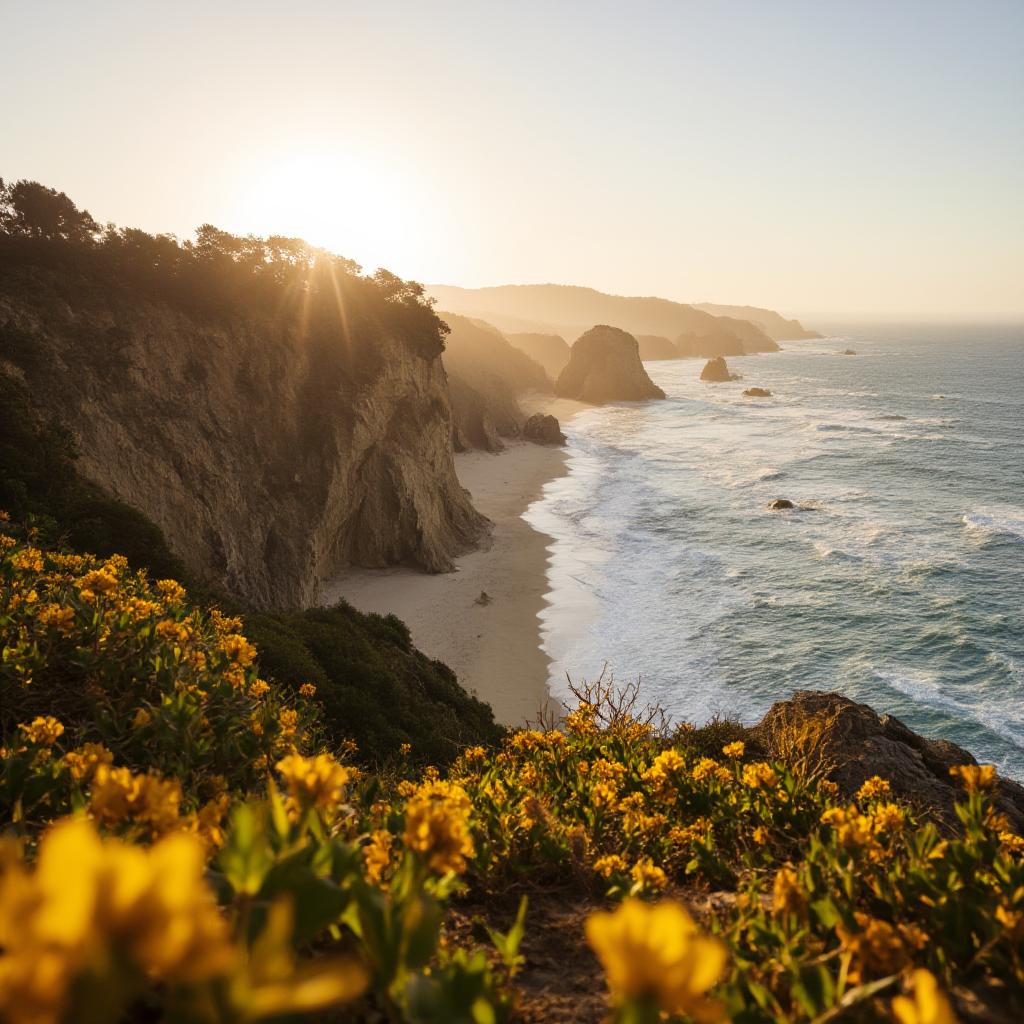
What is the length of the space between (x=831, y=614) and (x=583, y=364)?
76.7m

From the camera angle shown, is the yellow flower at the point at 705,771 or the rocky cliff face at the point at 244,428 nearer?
the yellow flower at the point at 705,771

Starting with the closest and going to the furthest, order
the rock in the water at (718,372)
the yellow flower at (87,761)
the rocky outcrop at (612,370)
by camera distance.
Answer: the yellow flower at (87,761), the rocky outcrop at (612,370), the rock in the water at (718,372)

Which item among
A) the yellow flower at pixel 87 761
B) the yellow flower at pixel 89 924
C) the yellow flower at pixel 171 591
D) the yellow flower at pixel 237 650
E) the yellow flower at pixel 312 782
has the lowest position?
the yellow flower at pixel 237 650

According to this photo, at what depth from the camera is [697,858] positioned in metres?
4.02

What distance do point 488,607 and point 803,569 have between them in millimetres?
14871

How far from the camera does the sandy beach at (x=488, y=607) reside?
2162 cm

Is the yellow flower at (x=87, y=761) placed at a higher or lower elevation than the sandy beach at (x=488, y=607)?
higher

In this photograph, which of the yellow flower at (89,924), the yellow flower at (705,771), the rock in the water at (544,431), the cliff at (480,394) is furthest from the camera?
the rock in the water at (544,431)

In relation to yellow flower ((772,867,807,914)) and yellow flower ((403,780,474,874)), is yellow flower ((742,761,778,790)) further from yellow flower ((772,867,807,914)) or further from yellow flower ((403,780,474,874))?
yellow flower ((403,780,474,874))

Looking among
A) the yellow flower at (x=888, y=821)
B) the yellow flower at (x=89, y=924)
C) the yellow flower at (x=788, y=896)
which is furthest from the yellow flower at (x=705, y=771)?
the yellow flower at (x=89, y=924)

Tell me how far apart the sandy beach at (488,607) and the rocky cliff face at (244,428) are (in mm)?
1468

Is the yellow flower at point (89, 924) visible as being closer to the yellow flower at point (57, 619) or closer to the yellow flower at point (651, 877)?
the yellow flower at point (651, 877)

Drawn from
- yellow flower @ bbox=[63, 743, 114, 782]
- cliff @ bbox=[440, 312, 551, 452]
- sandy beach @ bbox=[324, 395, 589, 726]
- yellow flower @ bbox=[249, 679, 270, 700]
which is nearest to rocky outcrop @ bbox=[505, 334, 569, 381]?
cliff @ bbox=[440, 312, 551, 452]

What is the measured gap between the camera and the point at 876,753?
889 centimetres
